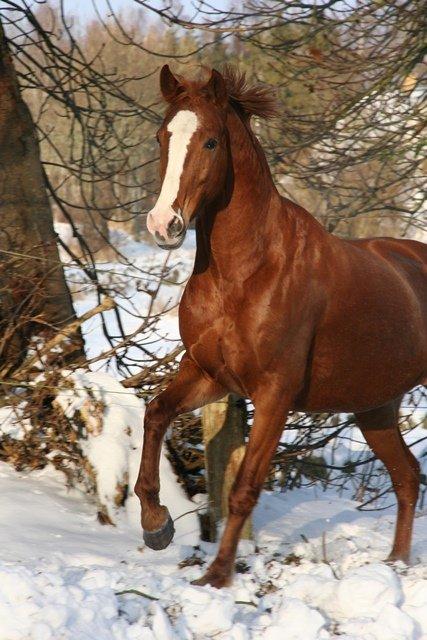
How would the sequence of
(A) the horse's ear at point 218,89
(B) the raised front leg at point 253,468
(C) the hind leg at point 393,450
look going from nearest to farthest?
(A) the horse's ear at point 218,89 → (B) the raised front leg at point 253,468 → (C) the hind leg at point 393,450

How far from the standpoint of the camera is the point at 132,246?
1030 inches

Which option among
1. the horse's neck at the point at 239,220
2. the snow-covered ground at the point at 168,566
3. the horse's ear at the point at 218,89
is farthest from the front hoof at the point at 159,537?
the horse's ear at the point at 218,89

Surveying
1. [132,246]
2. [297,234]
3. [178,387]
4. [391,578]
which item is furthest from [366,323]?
[132,246]

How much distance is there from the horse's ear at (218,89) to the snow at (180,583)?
6.82 ft

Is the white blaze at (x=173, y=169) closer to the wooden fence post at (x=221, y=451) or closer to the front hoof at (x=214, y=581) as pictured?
the front hoof at (x=214, y=581)

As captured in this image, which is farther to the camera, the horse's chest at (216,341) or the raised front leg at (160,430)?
the raised front leg at (160,430)

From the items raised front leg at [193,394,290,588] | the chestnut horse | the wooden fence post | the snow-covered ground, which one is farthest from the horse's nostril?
the wooden fence post

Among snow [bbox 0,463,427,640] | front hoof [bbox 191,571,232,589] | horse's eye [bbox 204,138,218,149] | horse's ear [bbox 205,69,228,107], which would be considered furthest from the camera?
front hoof [bbox 191,571,232,589]

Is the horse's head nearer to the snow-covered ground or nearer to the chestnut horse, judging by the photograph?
the chestnut horse

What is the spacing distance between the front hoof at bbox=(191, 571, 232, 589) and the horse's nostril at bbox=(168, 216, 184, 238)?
1.55 metres

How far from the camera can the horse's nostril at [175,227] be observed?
3.57m

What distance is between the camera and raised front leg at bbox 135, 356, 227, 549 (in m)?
4.20

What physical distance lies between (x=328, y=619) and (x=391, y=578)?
0.35 m

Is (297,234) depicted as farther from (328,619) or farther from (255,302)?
(328,619)
